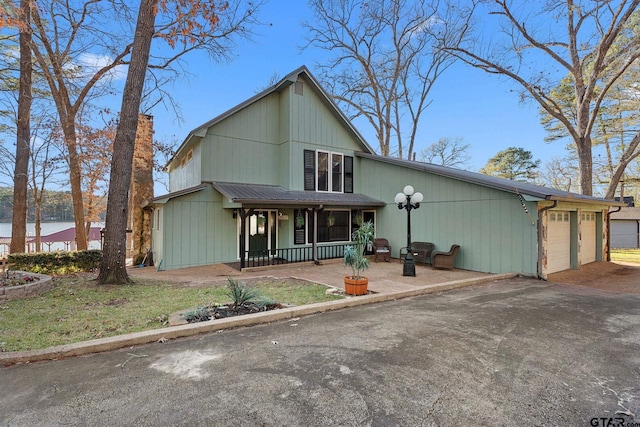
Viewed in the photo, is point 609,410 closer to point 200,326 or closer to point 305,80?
point 200,326

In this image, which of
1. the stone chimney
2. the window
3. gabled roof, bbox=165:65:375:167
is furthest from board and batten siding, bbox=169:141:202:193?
the stone chimney

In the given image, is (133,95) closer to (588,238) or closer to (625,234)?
(588,238)

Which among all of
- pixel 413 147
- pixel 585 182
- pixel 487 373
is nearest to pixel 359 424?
pixel 487 373

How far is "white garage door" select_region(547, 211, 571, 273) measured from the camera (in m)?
9.67

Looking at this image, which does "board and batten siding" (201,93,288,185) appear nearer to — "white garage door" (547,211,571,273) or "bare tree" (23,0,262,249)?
"bare tree" (23,0,262,249)

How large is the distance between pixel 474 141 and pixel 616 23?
1448cm

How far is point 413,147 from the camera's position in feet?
81.3

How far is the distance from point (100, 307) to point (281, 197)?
21.6 ft

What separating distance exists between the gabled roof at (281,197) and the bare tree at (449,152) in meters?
18.3

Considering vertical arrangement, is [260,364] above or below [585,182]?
below

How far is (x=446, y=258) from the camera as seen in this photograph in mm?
10344

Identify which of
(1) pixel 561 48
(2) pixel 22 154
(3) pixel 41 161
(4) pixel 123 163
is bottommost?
(4) pixel 123 163

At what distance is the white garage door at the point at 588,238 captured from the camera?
1175 cm

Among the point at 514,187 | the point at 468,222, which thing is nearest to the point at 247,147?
the point at 468,222
